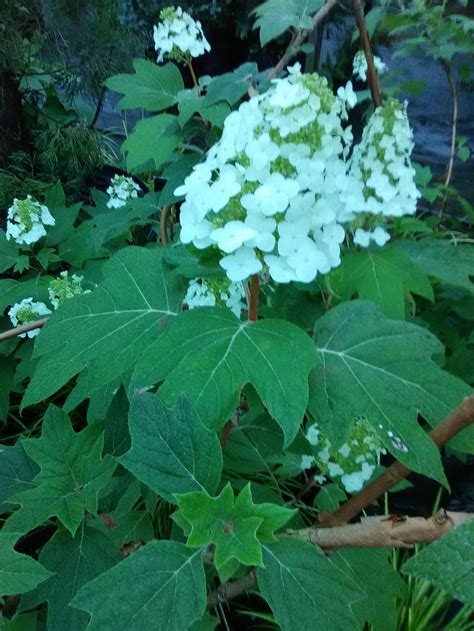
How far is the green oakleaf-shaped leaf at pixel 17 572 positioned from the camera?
0.50 metres

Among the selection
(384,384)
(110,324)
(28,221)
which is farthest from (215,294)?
(28,221)

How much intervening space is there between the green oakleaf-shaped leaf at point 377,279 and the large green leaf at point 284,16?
1.35 feet

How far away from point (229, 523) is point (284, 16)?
87 centimetres

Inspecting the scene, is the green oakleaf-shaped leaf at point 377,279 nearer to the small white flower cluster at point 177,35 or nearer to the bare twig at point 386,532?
the bare twig at point 386,532

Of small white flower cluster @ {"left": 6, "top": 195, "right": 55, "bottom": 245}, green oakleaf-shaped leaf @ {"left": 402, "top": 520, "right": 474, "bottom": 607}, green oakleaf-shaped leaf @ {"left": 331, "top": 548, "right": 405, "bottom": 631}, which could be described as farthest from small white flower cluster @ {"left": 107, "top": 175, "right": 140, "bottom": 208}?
green oakleaf-shaped leaf @ {"left": 402, "top": 520, "right": 474, "bottom": 607}

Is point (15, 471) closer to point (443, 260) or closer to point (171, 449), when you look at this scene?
point (171, 449)

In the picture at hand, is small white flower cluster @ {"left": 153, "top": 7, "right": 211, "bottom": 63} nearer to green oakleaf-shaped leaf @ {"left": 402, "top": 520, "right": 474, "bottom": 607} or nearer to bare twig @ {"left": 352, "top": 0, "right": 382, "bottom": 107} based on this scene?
bare twig @ {"left": 352, "top": 0, "right": 382, "bottom": 107}

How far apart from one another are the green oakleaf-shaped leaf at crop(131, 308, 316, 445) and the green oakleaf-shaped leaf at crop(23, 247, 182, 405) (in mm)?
66

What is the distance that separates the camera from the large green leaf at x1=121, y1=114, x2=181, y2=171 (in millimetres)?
1070

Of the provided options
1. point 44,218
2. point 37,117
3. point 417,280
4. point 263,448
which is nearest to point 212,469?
point 263,448

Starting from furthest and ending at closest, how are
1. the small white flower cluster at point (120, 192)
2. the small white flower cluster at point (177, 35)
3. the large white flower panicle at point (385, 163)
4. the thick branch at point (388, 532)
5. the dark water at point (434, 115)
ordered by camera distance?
the dark water at point (434, 115)
the small white flower cluster at point (120, 192)
the small white flower cluster at point (177, 35)
the large white flower panicle at point (385, 163)
the thick branch at point (388, 532)

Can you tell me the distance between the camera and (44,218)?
146cm

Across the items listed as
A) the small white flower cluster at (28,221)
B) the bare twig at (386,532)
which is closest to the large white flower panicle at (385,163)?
the bare twig at (386,532)

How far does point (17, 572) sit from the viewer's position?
52 centimetres
